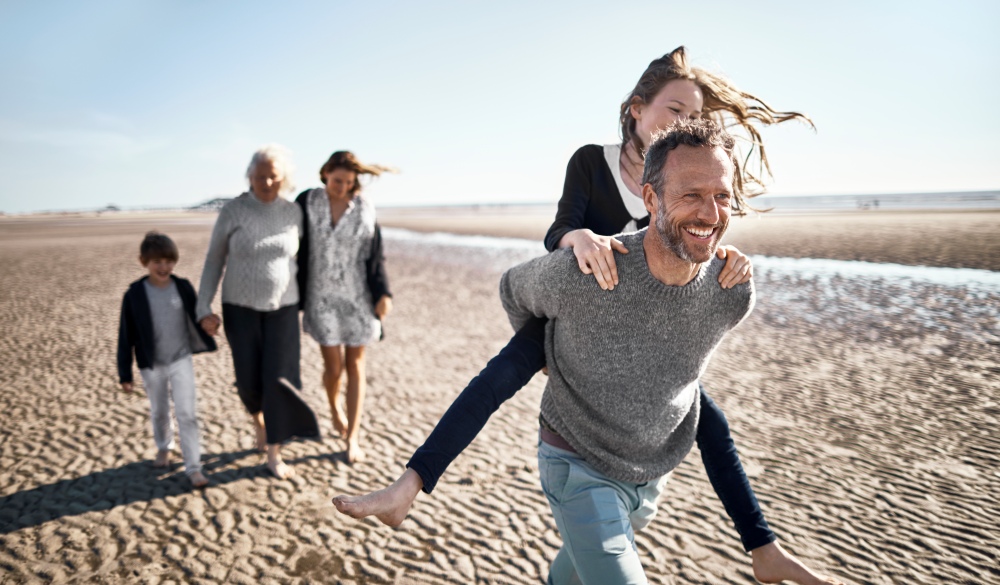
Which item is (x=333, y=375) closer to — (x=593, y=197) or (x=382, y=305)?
(x=382, y=305)

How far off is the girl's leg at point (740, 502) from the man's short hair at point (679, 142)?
899mm

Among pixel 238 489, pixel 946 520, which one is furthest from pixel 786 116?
pixel 238 489

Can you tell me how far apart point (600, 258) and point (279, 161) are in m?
3.34

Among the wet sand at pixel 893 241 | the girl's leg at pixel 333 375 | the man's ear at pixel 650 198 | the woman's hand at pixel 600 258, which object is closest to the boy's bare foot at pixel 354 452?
the girl's leg at pixel 333 375

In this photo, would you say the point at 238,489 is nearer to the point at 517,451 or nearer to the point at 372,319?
the point at 372,319

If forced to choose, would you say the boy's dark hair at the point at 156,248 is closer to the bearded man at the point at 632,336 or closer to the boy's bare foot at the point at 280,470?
the boy's bare foot at the point at 280,470

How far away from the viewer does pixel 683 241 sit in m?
1.62

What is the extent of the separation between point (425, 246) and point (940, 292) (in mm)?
19246

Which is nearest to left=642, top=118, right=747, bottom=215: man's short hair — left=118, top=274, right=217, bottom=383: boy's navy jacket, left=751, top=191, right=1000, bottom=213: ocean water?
left=118, top=274, right=217, bottom=383: boy's navy jacket

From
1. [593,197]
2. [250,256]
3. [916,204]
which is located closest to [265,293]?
[250,256]

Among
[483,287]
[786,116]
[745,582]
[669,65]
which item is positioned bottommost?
[745,582]

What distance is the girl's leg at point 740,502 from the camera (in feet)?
5.90

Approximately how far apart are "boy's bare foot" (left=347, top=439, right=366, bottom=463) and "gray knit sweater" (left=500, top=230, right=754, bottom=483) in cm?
329

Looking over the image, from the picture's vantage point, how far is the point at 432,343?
8.71m
